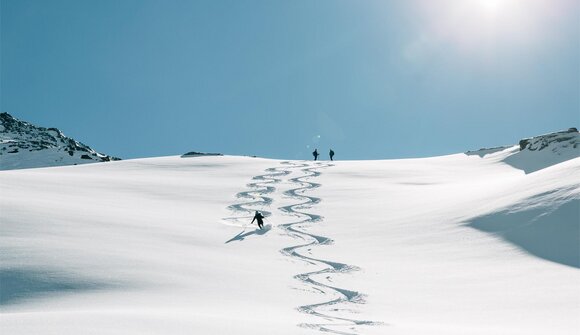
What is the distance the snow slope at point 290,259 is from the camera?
10211 mm

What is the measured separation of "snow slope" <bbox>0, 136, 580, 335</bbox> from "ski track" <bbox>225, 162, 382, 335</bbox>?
0.08 meters

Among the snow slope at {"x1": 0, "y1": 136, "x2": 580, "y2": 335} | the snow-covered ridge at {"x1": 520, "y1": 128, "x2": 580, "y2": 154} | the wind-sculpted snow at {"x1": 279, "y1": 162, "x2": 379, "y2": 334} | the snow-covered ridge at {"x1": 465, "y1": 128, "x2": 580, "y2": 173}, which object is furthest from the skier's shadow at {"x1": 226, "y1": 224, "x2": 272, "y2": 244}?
the snow-covered ridge at {"x1": 520, "y1": 128, "x2": 580, "y2": 154}

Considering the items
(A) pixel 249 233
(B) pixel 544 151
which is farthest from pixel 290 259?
(B) pixel 544 151

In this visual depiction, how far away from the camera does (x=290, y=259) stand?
16984 mm

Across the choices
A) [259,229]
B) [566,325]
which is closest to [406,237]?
[259,229]

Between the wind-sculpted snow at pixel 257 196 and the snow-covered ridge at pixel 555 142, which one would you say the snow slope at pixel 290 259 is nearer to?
the wind-sculpted snow at pixel 257 196

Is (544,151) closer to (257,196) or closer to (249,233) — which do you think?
(257,196)

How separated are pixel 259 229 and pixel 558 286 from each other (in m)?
11.5

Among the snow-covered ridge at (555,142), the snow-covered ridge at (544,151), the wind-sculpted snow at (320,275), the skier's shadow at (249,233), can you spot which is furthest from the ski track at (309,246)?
the snow-covered ridge at (555,142)

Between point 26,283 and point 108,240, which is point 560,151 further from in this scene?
point 26,283

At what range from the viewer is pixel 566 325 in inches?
400

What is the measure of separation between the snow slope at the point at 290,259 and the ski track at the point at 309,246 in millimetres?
78

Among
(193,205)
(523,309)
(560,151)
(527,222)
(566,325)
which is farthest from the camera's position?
(560,151)

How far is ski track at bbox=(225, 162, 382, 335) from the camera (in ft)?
34.5
